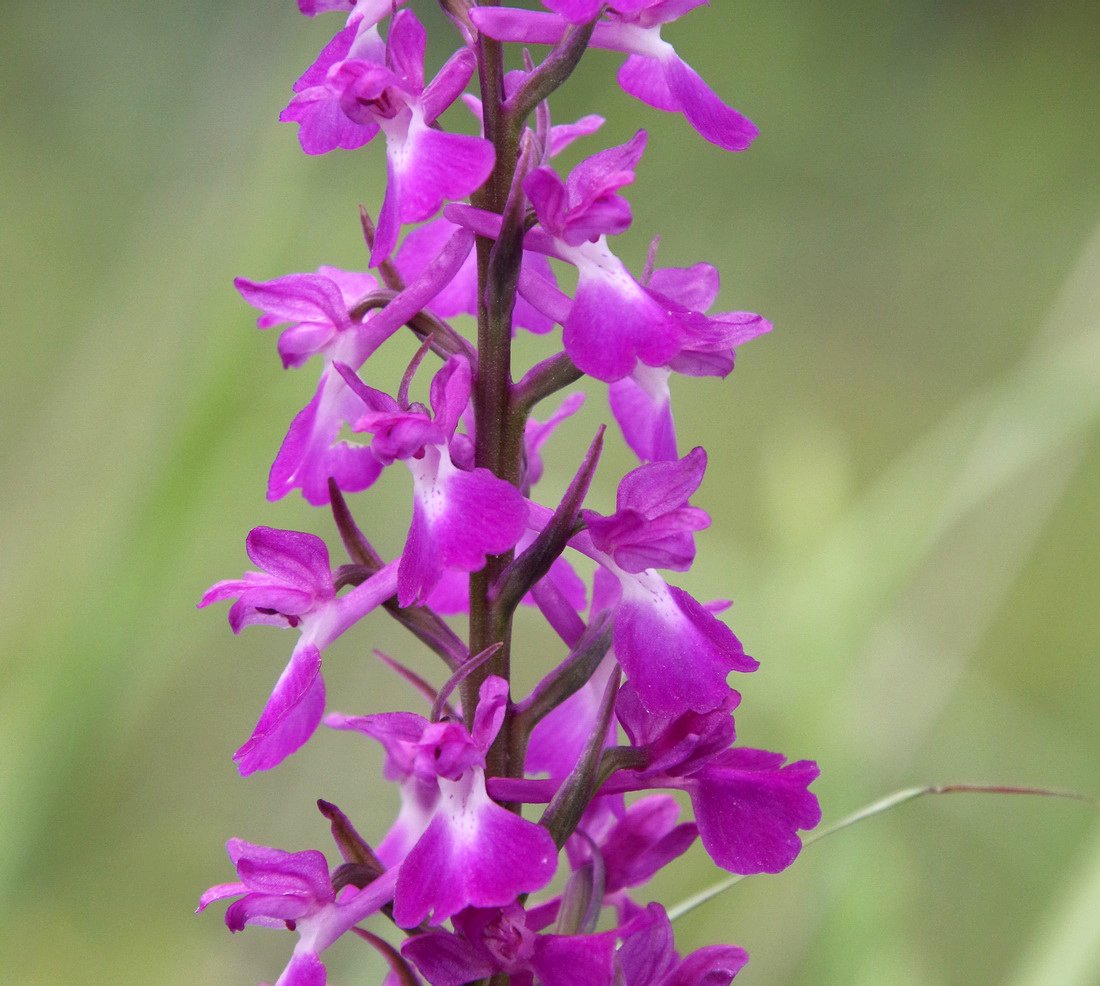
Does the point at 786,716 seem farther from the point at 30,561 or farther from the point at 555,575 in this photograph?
the point at 30,561

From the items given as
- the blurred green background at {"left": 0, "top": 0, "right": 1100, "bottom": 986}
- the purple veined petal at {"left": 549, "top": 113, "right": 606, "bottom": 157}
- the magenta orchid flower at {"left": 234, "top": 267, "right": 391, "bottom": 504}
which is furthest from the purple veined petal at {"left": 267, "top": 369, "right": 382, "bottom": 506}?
the blurred green background at {"left": 0, "top": 0, "right": 1100, "bottom": 986}

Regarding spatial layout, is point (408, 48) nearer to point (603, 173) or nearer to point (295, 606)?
point (603, 173)

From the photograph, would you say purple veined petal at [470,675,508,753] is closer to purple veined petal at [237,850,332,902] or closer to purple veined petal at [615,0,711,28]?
purple veined petal at [237,850,332,902]

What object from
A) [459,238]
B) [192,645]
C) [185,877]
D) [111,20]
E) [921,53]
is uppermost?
[921,53]

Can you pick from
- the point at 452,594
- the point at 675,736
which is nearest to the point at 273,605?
the point at 452,594

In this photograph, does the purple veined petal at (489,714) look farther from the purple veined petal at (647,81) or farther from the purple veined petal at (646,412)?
the purple veined petal at (647,81)

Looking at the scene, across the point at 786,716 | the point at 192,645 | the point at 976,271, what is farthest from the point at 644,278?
the point at 976,271
